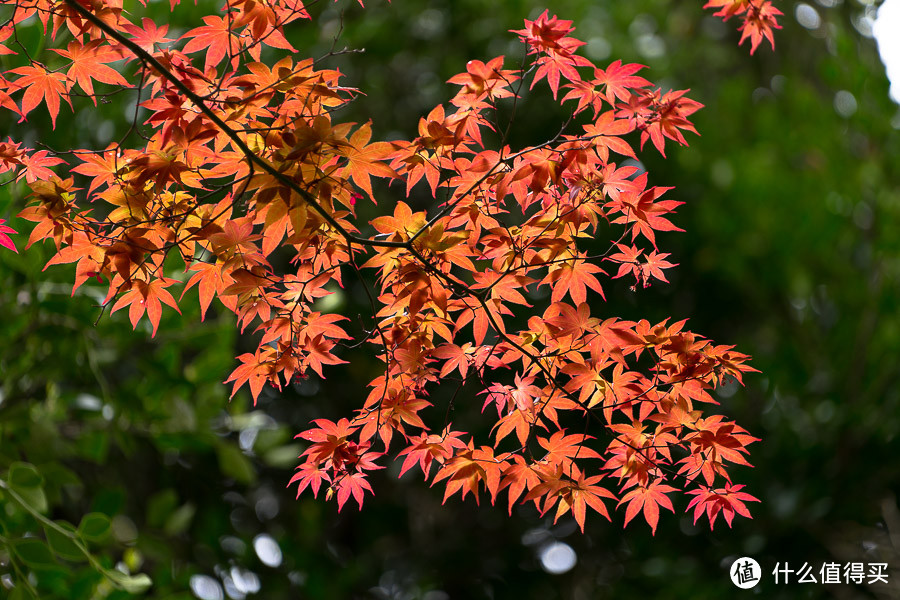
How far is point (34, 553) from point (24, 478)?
136 millimetres

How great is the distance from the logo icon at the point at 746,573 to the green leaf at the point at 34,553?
2411mm

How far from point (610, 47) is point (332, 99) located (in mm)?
2856

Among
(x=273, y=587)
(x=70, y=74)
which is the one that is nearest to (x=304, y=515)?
(x=273, y=587)

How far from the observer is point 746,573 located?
9.75 ft

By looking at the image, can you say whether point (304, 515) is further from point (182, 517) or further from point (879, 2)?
point (879, 2)

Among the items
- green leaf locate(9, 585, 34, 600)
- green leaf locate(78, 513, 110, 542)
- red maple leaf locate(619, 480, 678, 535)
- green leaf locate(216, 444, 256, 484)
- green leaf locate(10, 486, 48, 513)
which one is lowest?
green leaf locate(216, 444, 256, 484)

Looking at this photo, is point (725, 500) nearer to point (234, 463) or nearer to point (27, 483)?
point (27, 483)

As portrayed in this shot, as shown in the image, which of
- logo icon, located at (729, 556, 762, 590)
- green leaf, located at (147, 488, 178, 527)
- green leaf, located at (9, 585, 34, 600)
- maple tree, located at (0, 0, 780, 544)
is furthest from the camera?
logo icon, located at (729, 556, 762, 590)

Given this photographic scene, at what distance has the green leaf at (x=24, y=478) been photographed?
1.28 metres

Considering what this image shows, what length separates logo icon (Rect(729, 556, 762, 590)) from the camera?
2812 mm

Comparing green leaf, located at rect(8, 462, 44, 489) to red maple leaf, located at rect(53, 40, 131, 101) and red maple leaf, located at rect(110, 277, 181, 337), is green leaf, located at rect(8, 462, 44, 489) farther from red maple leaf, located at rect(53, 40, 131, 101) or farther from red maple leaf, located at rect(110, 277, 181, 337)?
red maple leaf, located at rect(53, 40, 131, 101)

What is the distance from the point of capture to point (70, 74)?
0.90 m

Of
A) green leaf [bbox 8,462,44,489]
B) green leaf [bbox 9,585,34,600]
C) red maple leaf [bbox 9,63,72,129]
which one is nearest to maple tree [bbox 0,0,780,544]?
red maple leaf [bbox 9,63,72,129]

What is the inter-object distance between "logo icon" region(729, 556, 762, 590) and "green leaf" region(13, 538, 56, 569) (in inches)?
94.9
